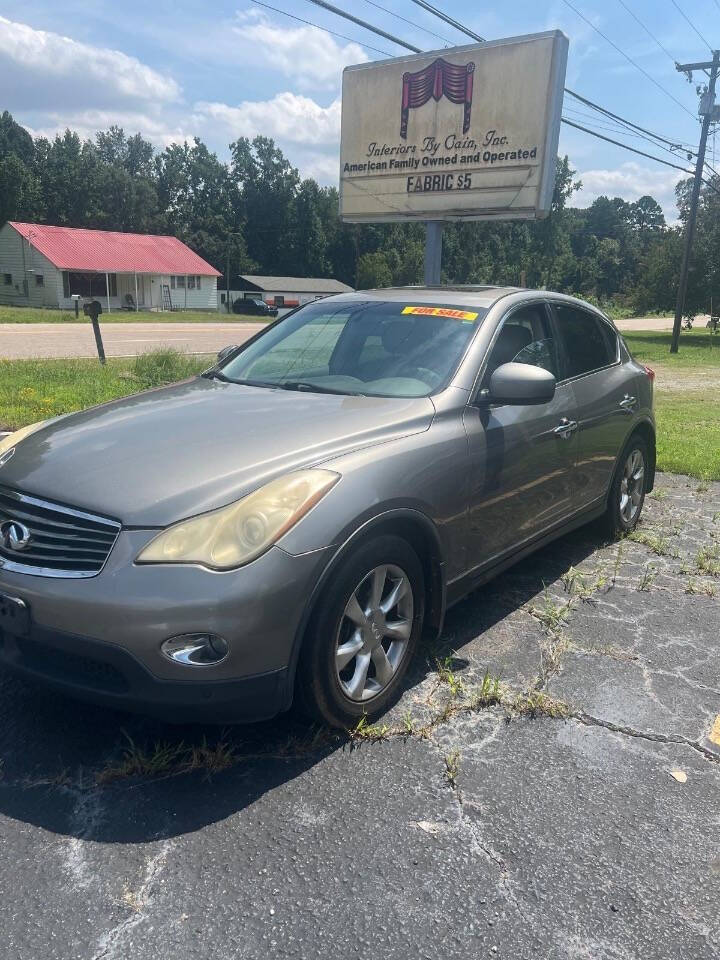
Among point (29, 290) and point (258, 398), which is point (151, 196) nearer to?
point (29, 290)

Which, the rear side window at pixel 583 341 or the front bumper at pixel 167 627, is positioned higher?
the rear side window at pixel 583 341

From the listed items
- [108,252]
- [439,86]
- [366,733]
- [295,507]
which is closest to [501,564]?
[366,733]

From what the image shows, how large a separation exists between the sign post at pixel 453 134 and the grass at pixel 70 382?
15.0ft

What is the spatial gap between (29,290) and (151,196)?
30339 millimetres

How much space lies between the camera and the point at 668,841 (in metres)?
2.50

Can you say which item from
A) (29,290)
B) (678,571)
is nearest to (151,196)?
(29,290)


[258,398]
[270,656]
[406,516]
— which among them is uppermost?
[258,398]

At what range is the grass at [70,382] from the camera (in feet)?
29.9

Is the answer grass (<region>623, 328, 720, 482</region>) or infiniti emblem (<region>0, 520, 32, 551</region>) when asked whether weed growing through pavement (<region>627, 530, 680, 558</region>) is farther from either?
infiniti emblem (<region>0, 520, 32, 551</region>)

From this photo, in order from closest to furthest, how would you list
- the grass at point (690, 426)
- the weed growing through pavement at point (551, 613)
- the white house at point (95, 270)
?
A: the weed growing through pavement at point (551, 613) < the grass at point (690, 426) < the white house at point (95, 270)

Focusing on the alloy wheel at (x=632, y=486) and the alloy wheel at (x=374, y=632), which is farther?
the alloy wheel at (x=632, y=486)

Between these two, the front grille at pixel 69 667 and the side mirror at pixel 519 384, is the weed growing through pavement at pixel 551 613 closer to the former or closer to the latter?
the side mirror at pixel 519 384

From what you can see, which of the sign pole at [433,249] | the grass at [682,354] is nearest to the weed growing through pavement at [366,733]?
the sign pole at [433,249]

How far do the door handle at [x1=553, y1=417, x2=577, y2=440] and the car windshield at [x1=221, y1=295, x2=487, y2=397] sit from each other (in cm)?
75
